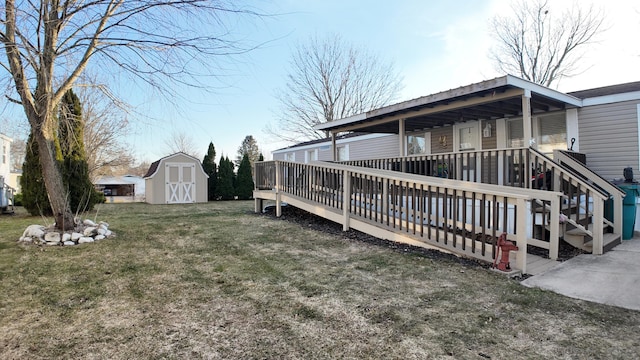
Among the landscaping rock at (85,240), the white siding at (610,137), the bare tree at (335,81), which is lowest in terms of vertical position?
the landscaping rock at (85,240)

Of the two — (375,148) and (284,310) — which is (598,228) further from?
(375,148)

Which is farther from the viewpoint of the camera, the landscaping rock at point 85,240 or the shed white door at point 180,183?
the shed white door at point 180,183

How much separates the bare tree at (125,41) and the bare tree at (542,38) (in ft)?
60.5

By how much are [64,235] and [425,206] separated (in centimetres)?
566

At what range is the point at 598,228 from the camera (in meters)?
4.69

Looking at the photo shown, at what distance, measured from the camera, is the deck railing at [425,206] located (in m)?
4.06

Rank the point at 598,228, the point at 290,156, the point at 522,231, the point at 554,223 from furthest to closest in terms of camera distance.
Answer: the point at 290,156 < the point at 598,228 < the point at 554,223 < the point at 522,231

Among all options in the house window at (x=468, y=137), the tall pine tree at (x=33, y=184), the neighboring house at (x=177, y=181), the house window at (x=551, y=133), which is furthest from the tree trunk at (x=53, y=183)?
the neighboring house at (x=177, y=181)

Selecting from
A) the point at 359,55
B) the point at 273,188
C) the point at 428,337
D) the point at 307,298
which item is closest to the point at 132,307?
the point at 307,298

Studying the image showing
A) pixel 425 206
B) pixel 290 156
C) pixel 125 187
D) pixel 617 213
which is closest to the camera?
pixel 425 206

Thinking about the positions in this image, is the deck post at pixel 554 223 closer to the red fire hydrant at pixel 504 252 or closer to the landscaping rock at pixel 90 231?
the red fire hydrant at pixel 504 252

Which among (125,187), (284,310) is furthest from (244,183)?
(125,187)

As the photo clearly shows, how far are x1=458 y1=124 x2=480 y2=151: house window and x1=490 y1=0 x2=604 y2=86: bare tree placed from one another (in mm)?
11117

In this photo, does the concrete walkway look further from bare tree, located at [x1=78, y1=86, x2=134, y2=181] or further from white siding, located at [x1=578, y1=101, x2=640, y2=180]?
bare tree, located at [x1=78, y1=86, x2=134, y2=181]
